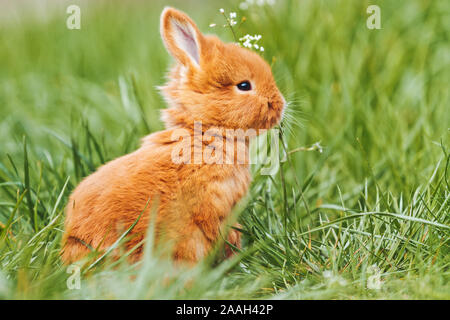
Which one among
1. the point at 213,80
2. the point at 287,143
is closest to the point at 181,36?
the point at 213,80

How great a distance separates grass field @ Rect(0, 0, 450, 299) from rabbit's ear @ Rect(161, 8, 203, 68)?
0.91ft

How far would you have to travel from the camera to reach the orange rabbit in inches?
71.3

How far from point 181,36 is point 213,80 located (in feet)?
0.74

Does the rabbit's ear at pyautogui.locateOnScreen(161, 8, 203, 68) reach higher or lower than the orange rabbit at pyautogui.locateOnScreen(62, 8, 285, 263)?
higher

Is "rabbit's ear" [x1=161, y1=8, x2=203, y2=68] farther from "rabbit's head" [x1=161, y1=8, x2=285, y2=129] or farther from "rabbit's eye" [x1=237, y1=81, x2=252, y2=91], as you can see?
"rabbit's eye" [x1=237, y1=81, x2=252, y2=91]

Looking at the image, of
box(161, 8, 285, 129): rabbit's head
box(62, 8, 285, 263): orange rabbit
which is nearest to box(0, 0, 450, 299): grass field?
box(62, 8, 285, 263): orange rabbit

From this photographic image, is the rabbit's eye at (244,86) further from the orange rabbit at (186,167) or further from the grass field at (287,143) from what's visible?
the grass field at (287,143)

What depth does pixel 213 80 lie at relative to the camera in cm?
198

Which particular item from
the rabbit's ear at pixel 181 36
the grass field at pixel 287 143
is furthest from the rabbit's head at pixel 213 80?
the grass field at pixel 287 143

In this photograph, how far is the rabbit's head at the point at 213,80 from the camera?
6.48ft
